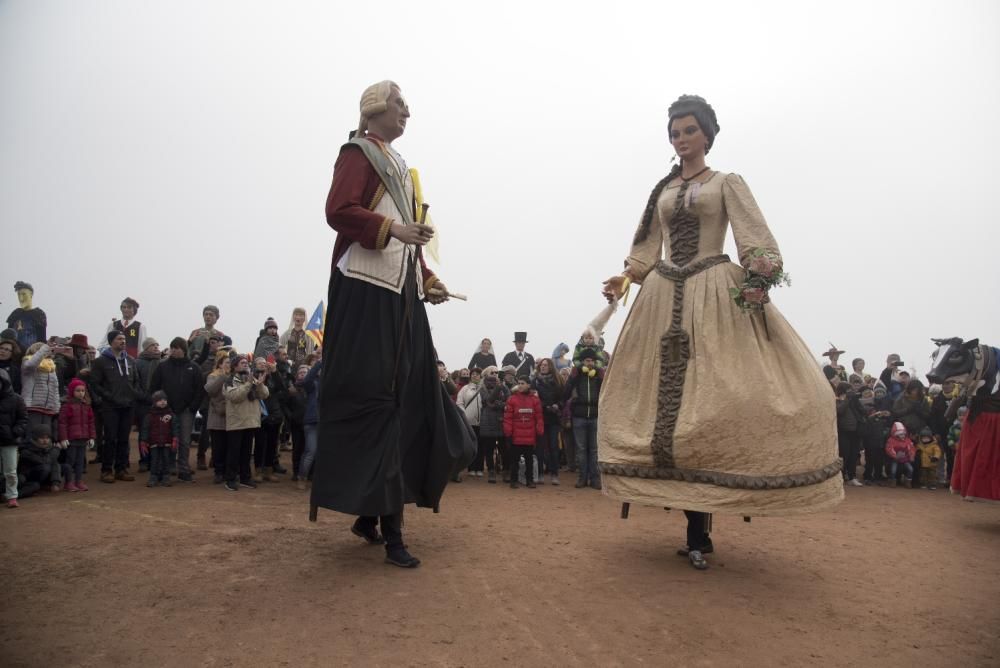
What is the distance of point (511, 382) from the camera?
11.0m

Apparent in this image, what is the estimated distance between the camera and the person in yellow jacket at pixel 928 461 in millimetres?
10867

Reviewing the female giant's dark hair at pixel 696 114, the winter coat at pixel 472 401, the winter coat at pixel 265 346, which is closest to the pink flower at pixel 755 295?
the female giant's dark hair at pixel 696 114

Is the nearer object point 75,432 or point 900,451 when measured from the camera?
point 75,432

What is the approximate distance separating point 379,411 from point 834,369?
11709 mm

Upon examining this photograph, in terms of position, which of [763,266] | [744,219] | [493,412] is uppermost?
[744,219]

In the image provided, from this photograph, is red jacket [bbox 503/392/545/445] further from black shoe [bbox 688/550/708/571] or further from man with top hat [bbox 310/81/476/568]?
black shoe [bbox 688/550/708/571]

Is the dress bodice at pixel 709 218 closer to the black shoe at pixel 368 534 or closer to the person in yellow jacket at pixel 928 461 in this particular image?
the black shoe at pixel 368 534

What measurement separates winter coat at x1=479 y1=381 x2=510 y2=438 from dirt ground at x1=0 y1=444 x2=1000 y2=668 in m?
4.69

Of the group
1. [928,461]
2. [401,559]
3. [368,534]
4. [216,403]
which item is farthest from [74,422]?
[928,461]

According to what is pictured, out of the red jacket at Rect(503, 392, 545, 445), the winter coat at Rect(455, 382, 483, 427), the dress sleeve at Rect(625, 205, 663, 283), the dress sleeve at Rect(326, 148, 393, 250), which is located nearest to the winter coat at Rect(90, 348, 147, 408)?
the winter coat at Rect(455, 382, 483, 427)

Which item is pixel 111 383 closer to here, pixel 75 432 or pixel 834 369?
pixel 75 432

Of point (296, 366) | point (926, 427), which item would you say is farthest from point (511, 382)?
point (926, 427)

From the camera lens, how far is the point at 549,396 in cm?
1041

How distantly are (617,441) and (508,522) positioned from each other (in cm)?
176
